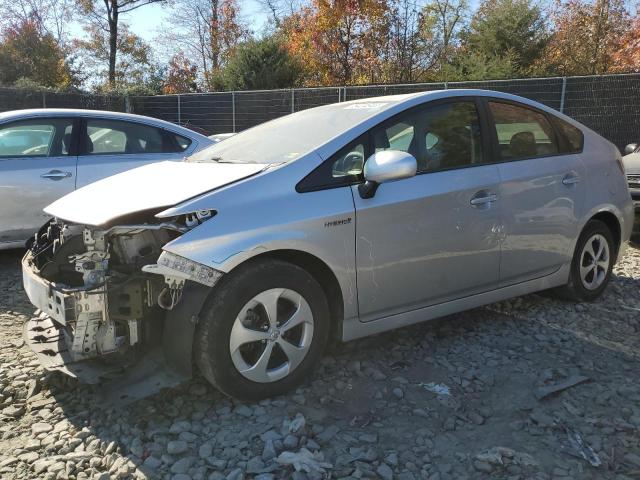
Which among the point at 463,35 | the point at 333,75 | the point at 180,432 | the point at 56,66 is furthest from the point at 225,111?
the point at 56,66

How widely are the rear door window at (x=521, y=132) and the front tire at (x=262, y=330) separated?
5.82 ft

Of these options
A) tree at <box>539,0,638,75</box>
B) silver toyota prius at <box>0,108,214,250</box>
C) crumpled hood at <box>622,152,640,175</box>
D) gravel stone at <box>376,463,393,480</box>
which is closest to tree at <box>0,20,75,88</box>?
tree at <box>539,0,638,75</box>

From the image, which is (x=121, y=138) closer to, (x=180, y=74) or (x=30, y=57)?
(x=30, y=57)

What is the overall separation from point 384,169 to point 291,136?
799mm

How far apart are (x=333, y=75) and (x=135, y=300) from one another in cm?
2295

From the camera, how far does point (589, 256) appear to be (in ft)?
14.9

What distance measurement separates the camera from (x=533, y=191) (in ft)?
12.9

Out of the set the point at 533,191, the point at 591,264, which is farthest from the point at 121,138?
the point at 591,264

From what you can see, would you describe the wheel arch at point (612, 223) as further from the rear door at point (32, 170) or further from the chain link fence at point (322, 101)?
the chain link fence at point (322, 101)

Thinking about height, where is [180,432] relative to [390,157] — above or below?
below

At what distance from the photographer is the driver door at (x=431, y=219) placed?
10.6 feet

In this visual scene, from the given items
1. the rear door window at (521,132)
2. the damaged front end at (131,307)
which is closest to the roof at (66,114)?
the damaged front end at (131,307)

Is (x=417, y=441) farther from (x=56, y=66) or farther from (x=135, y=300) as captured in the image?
(x=56, y=66)

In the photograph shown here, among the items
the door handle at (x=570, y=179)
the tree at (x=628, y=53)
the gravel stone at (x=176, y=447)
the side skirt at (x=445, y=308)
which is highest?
the tree at (x=628, y=53)
